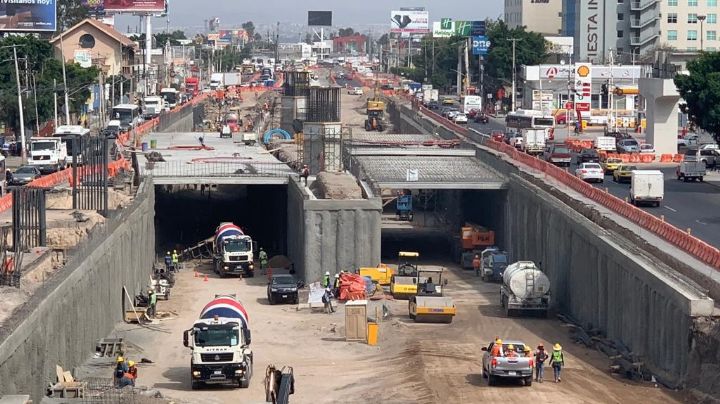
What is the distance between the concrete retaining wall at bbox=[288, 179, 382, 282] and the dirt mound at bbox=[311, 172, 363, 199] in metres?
1.71

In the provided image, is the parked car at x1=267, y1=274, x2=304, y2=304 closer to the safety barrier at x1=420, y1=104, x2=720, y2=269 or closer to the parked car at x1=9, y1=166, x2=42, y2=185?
the safety barrier at x1=420, y1=104, x2=720, y2=269

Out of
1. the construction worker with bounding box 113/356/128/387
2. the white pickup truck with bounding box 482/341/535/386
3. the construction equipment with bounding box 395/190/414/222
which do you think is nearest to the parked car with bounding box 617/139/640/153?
the construction equipment with bounding box 395/190/414/222

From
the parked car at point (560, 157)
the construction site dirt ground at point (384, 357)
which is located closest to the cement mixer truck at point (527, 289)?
the construction site dirt ground at point (384, 357)

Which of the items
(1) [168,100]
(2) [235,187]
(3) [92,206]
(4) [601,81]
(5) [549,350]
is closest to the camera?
(5) [549,350]

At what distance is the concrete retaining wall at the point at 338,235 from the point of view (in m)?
65.1

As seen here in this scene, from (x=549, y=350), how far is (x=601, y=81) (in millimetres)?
105767

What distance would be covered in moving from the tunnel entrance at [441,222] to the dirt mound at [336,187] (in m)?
4.74

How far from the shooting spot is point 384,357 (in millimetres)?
48719

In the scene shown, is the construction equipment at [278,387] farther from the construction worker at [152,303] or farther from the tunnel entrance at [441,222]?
the tunnel entrance at [441,222]

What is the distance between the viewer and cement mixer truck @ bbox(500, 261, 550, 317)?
182 ft

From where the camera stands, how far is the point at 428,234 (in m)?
86.3

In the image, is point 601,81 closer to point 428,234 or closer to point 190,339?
point 428,234

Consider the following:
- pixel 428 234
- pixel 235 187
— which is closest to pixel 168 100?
pixel 235 187

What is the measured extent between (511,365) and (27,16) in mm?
105201
